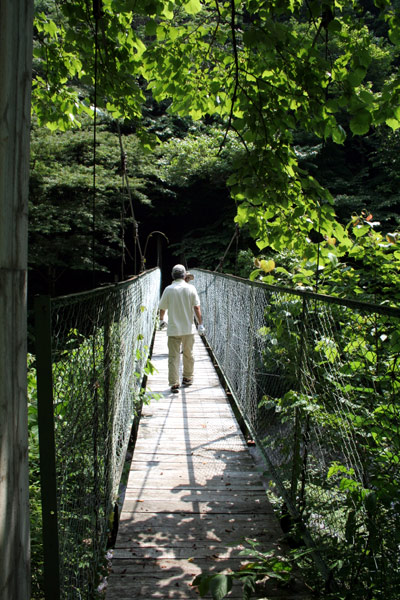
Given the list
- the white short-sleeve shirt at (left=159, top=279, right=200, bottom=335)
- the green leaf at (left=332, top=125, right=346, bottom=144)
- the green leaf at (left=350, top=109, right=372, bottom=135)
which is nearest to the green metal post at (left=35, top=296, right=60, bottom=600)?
the green leaf at (left=350, top=109, right=372, bottom=135)

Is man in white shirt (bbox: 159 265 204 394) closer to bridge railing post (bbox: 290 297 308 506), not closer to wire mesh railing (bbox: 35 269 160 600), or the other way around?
wire mesh railing (bbox: 35 269 160 600)

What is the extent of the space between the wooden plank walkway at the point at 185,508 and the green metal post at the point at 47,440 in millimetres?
634

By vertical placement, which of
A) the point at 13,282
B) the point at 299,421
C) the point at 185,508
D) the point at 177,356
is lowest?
the point at 185,508

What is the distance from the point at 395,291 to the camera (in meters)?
2.14

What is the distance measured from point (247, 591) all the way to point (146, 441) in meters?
1.97

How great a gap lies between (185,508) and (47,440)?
1508mm

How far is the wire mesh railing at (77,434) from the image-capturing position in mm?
1090

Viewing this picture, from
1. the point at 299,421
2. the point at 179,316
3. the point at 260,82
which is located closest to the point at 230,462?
the point at 299,421

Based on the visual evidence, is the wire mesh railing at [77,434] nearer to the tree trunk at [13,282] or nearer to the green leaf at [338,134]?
the tree trunk at [13,282]

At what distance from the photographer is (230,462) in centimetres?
294

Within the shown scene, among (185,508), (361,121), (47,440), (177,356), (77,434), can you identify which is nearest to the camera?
(47,440)

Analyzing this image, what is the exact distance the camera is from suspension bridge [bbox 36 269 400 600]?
1220mm

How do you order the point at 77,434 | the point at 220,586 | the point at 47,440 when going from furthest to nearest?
the point at 77,434
the point at 220,586
the point at 47,440

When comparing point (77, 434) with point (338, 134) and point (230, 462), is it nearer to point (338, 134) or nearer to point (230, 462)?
point (230, 462)
